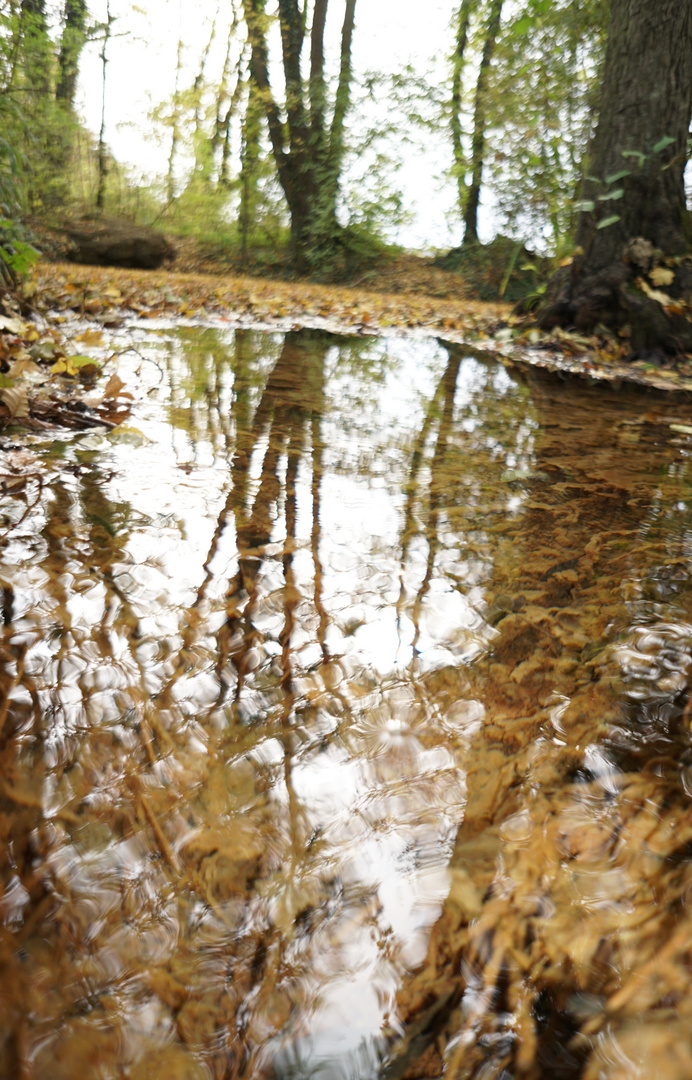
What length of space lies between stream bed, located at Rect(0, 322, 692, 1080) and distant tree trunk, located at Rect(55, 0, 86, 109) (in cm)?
489

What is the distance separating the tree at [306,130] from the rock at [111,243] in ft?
8.39

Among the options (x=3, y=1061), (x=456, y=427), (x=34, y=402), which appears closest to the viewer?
(x=3, y=1061)

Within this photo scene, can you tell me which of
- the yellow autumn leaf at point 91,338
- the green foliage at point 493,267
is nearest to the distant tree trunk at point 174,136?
the green foliage at point 493,267

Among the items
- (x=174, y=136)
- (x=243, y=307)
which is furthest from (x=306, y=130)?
(x=243, y=307)

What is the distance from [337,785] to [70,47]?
8.39 meters

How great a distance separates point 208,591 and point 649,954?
792 mm

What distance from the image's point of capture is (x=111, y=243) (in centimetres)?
1113

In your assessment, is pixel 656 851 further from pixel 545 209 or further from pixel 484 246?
pixel 484 246

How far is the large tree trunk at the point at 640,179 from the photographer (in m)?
4.26

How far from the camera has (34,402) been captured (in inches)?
82.4

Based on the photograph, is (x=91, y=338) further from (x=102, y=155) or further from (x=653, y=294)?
(x=102, y=155)

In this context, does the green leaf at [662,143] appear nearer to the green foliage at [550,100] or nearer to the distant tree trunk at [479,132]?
the green foliage at [550,100]

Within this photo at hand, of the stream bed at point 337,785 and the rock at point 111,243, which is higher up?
the rock at point 111,243

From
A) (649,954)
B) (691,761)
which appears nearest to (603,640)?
(691,761)
